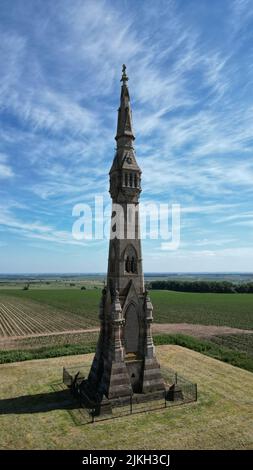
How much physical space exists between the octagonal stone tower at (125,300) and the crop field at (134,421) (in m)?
2.56

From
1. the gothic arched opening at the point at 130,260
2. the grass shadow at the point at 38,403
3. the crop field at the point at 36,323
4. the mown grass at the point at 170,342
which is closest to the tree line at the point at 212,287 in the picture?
the crop field at the point at 36,323

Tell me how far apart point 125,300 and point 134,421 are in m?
7.32

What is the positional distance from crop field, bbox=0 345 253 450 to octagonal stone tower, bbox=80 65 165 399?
2.56 m

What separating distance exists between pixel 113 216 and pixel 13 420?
1429 centimetres

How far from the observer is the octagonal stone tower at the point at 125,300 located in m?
22.8

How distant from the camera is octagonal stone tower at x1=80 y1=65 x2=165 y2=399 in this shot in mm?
22766

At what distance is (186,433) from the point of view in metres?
18.2

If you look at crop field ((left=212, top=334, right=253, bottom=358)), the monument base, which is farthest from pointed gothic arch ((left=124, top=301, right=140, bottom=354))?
crop field ((left=212, top=334, right=253, bottom=358))

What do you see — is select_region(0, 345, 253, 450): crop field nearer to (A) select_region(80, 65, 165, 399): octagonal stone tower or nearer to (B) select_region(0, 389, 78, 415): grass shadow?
(B) select_region(0, 389, 78, 415): grass shadow

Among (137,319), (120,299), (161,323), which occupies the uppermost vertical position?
(120,299)

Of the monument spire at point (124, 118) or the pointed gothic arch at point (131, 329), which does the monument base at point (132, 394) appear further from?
the monument spire at point (124, 118)
